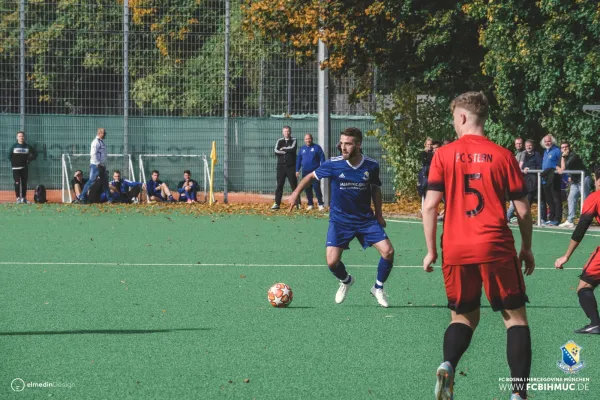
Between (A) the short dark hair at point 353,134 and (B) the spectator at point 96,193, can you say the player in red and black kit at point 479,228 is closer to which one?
(A) the short dark hair at point 353,134

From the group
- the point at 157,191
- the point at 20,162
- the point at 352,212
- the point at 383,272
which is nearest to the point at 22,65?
the point at 20,162

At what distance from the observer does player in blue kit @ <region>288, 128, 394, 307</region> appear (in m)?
10.4

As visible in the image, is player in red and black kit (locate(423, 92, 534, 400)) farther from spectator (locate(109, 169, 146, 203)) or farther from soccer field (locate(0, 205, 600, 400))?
spectator (locate(109, 169, 146, 203))

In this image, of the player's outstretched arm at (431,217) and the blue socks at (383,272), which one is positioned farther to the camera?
the blue socks at (383,272)

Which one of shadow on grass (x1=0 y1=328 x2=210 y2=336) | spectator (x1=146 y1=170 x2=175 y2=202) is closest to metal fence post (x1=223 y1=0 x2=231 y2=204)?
spectator (x1=146 y1=170 x2=175 y2=202)

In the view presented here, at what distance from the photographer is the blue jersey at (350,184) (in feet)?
34.4

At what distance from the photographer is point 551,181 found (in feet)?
69.4

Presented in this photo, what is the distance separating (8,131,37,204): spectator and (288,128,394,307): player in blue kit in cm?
1841

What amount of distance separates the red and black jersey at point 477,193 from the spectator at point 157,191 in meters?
23.0

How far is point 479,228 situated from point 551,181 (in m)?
15.9

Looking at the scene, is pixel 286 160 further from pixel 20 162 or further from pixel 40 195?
pixel 20 162

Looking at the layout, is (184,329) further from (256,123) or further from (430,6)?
(256,123)

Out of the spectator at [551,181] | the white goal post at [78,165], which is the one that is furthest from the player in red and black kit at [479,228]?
the white goal post at [78,165]

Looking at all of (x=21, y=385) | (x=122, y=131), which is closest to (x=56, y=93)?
(x=122, y=131)
